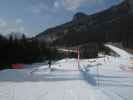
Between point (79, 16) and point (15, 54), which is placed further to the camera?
point (79, 16)

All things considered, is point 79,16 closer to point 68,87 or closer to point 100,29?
point 100,29

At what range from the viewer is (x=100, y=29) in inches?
2574

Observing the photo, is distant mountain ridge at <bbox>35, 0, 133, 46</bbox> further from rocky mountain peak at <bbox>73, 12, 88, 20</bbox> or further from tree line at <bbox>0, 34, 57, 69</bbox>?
tree line at <bbox>0, 34, 57, 69</bbox>

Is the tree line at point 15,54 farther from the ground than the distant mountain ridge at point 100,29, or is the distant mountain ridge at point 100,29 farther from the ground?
the distant mountain ridge at point 100,29

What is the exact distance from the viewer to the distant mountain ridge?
50.4 meters

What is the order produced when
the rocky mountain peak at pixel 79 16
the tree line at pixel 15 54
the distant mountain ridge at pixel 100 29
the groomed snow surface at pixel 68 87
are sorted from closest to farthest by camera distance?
1. the groomed snow surface at pixel 68 87
2. the tree line at pixel 15 54
3. the distant mountain ridge at pixel 100 29
4. the rocky mountain peak at pixel 79 16

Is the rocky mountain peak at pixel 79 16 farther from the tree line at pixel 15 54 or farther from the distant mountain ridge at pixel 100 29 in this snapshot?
the tree line at pixel 15 54

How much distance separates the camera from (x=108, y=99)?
4668mm

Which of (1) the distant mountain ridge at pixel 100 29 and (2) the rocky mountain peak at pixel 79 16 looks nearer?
(1) the distant mountain ridge at pixel 100 29

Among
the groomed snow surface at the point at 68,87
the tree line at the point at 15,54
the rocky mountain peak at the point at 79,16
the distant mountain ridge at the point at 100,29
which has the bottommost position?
the groomed snow surface at the point at 68,87

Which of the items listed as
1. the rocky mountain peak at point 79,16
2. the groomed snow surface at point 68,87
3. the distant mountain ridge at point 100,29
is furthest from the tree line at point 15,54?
the rocky mountain peak at point 79,16

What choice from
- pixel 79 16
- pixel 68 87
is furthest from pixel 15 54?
pixel 79 16

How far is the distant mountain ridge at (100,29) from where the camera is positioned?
165 feet

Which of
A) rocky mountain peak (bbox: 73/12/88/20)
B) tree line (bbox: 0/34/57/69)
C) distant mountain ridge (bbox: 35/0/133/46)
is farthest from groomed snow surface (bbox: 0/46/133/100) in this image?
rocky mountain peak (bbox: 73/12/88/20)
